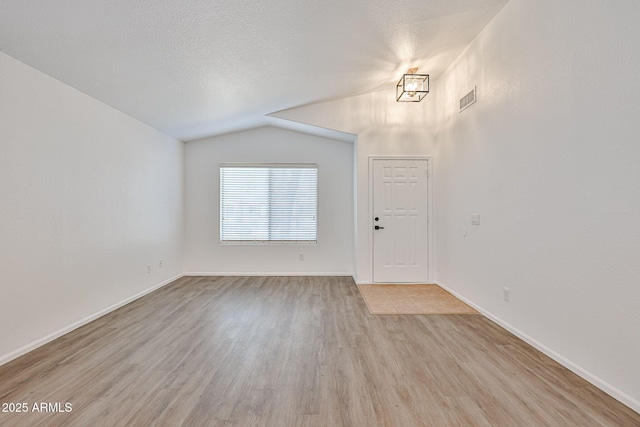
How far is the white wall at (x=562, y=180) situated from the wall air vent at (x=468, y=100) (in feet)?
0.38

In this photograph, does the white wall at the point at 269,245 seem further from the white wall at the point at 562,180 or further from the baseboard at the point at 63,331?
the white wall at the point at 562,180

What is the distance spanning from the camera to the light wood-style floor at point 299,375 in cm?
172

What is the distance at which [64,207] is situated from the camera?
9.59 feet

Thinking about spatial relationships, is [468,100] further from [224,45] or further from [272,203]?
[272,203]

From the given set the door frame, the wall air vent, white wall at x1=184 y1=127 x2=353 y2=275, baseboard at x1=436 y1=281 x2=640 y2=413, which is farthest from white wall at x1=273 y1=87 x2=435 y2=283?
baseboard at x1=436 y1=281 x2=640 y2=413

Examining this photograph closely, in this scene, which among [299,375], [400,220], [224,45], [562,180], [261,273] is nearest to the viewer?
[299,375]

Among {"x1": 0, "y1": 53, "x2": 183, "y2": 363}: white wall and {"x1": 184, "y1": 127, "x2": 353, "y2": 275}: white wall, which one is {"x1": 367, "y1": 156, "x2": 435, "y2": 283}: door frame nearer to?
{"x1": 184, "y1": 127, "x2": 353, "y2": 275}: white wall

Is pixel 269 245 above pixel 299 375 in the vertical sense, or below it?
above

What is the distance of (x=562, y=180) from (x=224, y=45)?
2.94 metres

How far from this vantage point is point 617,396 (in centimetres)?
186

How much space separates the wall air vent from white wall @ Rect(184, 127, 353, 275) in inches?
83.6

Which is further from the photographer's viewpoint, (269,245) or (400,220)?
(269,245)

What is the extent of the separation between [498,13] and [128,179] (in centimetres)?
464

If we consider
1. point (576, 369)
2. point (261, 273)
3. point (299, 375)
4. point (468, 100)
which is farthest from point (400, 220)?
point (299, 375)
